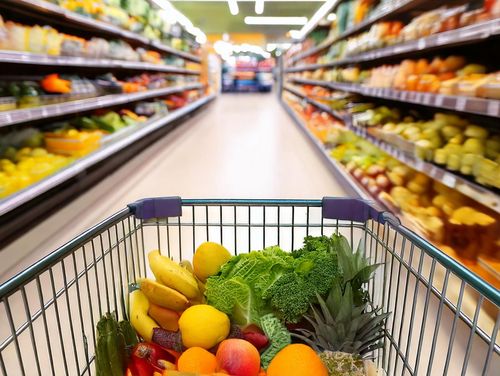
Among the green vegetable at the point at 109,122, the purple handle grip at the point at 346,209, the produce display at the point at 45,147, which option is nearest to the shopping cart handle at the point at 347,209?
the purple handle grip at the point at 346,209

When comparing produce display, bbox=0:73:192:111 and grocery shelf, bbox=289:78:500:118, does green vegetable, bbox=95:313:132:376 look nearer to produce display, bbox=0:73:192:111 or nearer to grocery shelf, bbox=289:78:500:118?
grocery shelf, bbox=289:78:500:118

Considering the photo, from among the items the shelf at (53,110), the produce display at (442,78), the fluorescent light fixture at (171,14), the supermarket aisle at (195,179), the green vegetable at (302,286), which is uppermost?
the fluorescent light fixture at (171,14)

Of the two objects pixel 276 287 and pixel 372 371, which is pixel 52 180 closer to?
pixel 276 287

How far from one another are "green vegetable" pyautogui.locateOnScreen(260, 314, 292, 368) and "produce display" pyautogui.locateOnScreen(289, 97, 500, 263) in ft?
4.35

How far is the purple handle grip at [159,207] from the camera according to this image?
3.59ft

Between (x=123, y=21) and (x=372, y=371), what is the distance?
15.8ft

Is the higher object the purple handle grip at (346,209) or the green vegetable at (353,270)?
the purple handle grip at (346,209)

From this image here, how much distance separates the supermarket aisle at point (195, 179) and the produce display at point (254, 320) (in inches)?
58.1

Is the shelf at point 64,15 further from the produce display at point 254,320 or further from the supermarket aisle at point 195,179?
the produce display at point 254,320

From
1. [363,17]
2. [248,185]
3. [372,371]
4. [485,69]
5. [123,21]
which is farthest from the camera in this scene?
[123,21]

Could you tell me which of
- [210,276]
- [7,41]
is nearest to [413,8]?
[7,41]

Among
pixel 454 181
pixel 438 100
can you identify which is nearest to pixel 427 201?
pixel 454 181

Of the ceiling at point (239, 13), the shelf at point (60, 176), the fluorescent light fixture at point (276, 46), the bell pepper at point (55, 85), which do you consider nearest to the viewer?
the shelf at point (60, 176)

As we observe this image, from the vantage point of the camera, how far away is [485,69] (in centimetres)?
250
